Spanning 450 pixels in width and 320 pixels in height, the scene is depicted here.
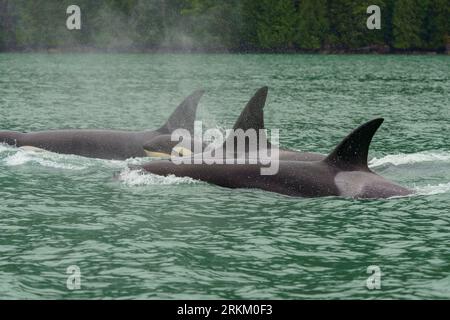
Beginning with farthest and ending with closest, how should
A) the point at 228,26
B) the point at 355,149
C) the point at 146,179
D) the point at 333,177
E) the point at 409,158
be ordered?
the point at 228,26
the point at 409,158
the point at 146,179
the point at 333,177
the point at 355,149

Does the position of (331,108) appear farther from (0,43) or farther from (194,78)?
(0,43)

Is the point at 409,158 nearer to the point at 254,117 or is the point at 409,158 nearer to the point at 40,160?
the point at 254,117

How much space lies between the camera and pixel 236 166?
63.8 feet

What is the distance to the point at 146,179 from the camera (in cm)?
2011

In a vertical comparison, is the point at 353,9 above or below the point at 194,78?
above

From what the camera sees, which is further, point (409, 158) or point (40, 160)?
point (409, 158)

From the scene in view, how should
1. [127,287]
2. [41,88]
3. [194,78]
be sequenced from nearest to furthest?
1. [127,287]
2. [41,88]
3. [194,78]

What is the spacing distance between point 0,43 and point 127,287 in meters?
150

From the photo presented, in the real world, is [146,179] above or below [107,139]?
below

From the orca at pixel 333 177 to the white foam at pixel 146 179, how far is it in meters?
1.03

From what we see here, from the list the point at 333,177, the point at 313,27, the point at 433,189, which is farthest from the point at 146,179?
the point at 313,27

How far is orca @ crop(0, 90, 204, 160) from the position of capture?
24.4 metres

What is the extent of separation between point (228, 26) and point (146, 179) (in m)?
136

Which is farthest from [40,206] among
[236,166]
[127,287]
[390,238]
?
[390,238]
